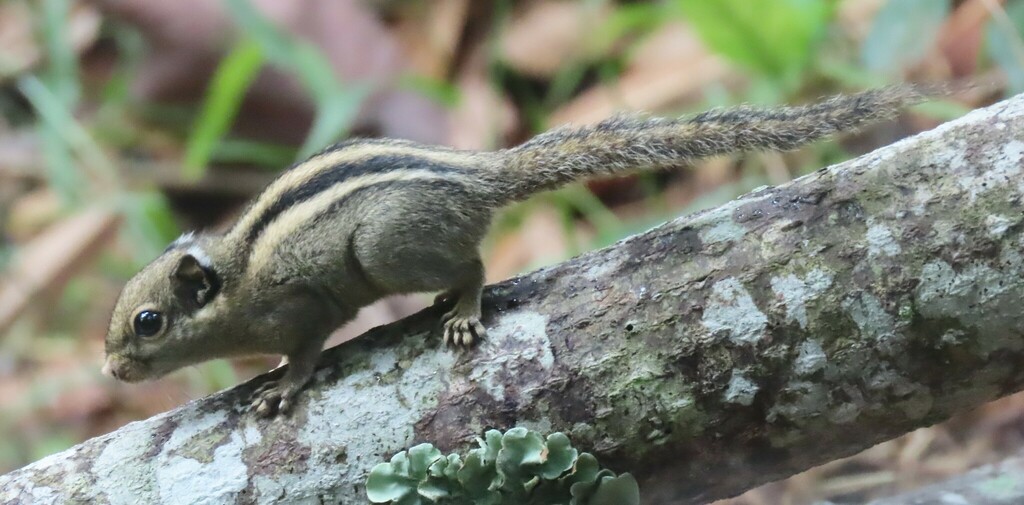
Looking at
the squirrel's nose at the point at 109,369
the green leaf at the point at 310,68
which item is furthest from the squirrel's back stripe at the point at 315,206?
the green leaf at the point at 310,68

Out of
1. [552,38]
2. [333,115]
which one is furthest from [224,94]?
[552,38]

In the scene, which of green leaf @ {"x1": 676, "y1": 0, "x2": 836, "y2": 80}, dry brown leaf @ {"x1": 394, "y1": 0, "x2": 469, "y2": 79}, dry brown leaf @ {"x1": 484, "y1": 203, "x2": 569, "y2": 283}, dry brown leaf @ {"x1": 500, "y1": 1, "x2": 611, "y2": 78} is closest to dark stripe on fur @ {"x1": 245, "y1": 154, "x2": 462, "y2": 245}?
green leaf @ {"x1": 676, "y1": 0, "x2": 836, "y2": 80}

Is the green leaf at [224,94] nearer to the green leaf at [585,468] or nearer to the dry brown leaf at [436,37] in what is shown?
the dry brown leaf at [436,37]

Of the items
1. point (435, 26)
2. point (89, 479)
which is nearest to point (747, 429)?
point (89, 479)

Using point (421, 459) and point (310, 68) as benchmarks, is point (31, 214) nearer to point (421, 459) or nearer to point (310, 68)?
point (310, 68)

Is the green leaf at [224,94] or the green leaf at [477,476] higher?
the green leaf at [224,94]
